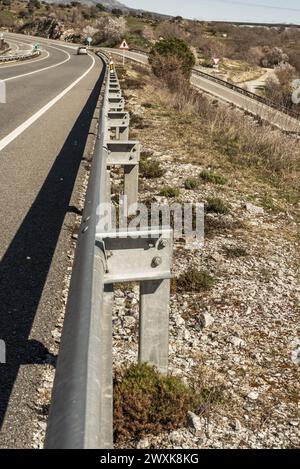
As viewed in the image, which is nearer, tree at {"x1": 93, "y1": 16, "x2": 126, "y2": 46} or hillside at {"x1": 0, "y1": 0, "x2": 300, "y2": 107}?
hillside at {"x1": 0, "y1": 0, "x2": 300, "y2": 107}

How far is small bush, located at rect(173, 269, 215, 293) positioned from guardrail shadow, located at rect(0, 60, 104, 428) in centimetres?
133

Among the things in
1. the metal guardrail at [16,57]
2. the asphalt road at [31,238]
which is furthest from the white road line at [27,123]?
the metal guardrail at [16,57]

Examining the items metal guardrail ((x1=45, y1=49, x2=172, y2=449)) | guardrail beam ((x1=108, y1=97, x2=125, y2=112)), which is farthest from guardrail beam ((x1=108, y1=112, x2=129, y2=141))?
metal guardrail ((x1=45, y1=49, x2=172, y2=449))

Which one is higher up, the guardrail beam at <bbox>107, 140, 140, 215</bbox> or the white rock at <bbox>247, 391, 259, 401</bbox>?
the guardrail beam at <bbox>107, 140, 140, 215</bbox>

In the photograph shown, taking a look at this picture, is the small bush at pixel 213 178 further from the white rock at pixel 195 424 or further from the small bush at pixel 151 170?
the white rock at pixel 195 424

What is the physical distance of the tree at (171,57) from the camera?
1359 inches

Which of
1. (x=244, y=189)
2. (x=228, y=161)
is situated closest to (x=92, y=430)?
(x=244, y=189)

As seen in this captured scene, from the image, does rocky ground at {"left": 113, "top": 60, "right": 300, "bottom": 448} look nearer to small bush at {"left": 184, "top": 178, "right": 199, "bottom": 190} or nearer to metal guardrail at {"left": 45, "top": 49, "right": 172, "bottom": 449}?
small bush at {"left": 184, "top": 178, "right": 199, "bottom": 190}

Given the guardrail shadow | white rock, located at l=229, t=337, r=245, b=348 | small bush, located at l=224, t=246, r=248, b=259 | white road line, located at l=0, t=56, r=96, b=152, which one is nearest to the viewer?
the guardrail shadow

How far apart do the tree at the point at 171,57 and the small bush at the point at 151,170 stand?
2627 cm

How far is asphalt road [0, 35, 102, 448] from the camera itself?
10.4 ft

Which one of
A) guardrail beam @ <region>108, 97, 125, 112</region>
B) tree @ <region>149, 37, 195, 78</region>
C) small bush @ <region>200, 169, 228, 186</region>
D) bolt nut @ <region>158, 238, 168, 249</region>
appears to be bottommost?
small bush @ <region>200, 169, 228, 186</region>

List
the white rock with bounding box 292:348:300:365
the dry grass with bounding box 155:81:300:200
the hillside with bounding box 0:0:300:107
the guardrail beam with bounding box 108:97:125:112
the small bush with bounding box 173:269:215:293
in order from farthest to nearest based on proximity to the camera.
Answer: the hillside with bounding box 0:0:300:107 → the dry grass with bounding box 155:81:300:200 → the guardrail beam with bounding box 108:97:125:112 → the small bush with bounding box 173:269:215:293 → the white rock with bounding box 292:348:300:365

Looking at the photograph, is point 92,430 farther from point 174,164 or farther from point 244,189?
point 174,164
